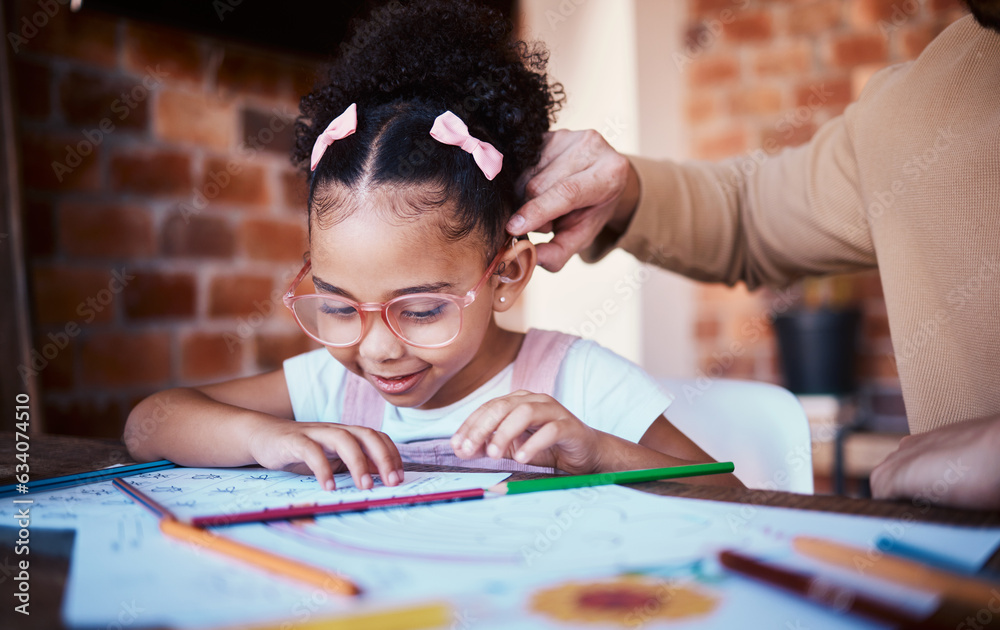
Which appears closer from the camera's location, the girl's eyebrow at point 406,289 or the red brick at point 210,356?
the girl's eyebrow at point 406,289

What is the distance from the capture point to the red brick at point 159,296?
1.49 m

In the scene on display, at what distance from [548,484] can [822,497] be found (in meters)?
0.21

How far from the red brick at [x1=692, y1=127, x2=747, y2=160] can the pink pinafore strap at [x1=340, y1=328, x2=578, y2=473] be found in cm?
192

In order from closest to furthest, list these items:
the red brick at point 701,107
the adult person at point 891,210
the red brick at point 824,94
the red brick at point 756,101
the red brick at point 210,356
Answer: the adult person at point 891,210, the red brick at point 210,356, the red brick at point 824,94, the red brick at point 756,101, the red brick at point 701,107

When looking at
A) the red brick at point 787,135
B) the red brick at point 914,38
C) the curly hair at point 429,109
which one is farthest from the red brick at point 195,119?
the red brick at point 914,38

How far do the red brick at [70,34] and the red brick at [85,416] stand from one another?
2.16ft

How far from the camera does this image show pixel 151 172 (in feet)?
4.99

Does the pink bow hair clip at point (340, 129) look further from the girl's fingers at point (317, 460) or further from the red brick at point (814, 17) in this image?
the red brick at point (814, 17)

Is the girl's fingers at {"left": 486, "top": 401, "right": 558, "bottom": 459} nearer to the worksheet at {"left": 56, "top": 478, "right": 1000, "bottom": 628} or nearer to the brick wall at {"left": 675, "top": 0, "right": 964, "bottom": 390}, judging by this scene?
the worksheet at {"left": 56, "top": 478, "right": 1000, "bottom": 628}

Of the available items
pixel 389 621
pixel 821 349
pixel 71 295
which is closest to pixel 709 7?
pixel 821 349

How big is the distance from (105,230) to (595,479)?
125 cm

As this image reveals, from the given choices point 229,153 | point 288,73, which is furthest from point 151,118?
point 288,73

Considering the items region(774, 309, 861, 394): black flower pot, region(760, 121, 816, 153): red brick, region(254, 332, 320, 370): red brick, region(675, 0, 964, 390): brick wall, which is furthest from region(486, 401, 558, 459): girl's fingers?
region(760, 121, 816, 153): red brick

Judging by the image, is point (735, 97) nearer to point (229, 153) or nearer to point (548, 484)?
point (229, 153)
